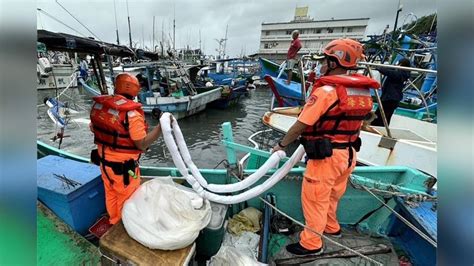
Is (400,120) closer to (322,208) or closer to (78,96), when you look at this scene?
(322,208)

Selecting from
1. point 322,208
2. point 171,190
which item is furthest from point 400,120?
point 171,190

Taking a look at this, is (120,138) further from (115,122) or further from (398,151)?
(398,151)

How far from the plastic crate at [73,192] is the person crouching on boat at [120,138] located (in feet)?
0.92

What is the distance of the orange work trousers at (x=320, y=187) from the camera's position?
2.43m

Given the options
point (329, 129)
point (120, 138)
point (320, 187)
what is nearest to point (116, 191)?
point (120, 138)

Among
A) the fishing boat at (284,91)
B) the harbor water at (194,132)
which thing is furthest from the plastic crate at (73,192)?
the fishing boat at (284,91)

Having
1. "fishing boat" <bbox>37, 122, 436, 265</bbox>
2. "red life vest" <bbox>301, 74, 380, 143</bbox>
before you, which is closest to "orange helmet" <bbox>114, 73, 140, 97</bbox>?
"fishing boat" <bbox>37, 122, 436, 265</bbox>

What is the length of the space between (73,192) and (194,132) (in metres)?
9.37

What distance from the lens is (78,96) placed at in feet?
67.8

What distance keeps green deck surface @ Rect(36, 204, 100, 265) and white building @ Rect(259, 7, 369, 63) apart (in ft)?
116

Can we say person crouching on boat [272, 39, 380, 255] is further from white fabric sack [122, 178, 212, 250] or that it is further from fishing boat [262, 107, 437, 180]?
fishing boat [262, 107, 437, 180]

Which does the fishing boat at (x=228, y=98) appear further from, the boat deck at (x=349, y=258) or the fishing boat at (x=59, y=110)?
the boat deck at (x=349, y=258)

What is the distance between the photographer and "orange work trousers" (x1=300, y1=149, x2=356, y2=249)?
2.43 m
